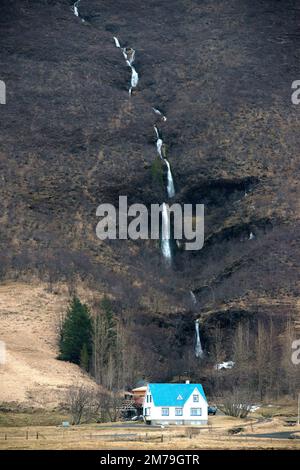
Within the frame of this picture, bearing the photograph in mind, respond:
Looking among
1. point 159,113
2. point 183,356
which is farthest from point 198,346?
point 159,113

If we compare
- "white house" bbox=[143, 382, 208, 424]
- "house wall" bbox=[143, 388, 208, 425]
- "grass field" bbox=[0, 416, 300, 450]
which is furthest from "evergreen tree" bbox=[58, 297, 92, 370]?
"grass field" bbox=[0, 416, 300, 450]

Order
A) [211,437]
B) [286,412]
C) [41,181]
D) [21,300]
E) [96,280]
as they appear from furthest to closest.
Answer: [41,181] < [96,280] < [21,300] < [286,412] < [211,437]

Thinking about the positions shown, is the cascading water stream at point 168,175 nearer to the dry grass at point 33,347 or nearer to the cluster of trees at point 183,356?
the dry grass at point 33,347

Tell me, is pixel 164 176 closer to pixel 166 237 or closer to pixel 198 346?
pixel 166 237

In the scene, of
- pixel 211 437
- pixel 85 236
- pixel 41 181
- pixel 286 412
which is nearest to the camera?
pixel 211 437

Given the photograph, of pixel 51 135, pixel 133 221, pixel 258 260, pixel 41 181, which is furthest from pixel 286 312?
pixel 51 135

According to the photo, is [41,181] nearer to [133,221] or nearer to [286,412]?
[133,221]
